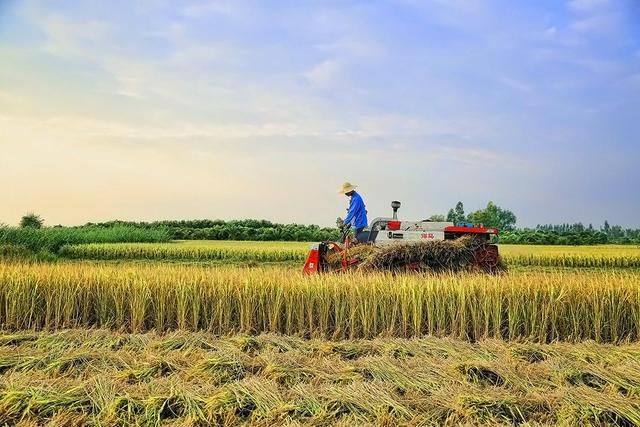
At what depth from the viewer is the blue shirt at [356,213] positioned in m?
9.58

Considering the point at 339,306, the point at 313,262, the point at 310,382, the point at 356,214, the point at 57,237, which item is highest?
the point at 356,214

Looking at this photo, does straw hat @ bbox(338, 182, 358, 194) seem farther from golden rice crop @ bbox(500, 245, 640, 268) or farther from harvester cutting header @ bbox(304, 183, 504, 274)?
golden rice crop @ bbox(500, 245, 640, 268)

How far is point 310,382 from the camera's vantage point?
5070mm

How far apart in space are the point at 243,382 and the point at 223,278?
8.97 ft

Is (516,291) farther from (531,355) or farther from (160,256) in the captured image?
(160,256)

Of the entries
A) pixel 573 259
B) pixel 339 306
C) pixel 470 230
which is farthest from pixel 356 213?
pixel 573 259

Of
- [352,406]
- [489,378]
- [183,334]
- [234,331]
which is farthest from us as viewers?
[234,331]

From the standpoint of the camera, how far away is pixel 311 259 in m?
9.26

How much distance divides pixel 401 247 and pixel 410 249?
152mm

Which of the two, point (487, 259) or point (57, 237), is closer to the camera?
point (487, 259)

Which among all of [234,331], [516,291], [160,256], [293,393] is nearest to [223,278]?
[234,331]

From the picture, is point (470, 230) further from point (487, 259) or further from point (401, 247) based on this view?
point (401, 247)

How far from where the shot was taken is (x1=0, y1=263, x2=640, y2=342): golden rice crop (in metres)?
7.04

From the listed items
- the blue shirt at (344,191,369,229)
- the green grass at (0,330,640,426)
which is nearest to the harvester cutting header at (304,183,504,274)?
the blue shirt at (344,191,369,229)
